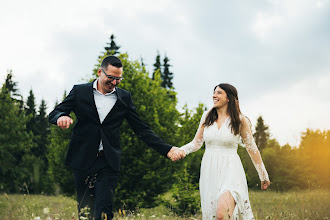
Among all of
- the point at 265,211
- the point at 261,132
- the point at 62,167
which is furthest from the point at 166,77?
the point at 265,211

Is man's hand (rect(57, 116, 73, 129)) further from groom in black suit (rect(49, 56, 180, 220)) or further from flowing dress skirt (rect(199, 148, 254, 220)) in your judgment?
flowing dress skirt (rect(199, 148, 254, 220))

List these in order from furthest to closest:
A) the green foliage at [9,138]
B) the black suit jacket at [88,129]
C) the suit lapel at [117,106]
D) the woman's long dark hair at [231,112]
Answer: the green foliage at [9,138] < the woman's long dark hair at [231,112] < the suit lapel at [117,106] < the black suit jacket at [88,129]

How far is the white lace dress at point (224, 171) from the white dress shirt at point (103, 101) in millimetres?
1569

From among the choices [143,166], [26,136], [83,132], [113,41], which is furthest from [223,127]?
[113,41]

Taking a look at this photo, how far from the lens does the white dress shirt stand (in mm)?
4144

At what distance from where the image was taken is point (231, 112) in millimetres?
4996

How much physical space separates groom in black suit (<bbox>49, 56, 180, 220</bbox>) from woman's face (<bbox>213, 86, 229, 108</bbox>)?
1535mm

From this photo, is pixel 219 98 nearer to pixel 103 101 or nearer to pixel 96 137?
pixel 103 101

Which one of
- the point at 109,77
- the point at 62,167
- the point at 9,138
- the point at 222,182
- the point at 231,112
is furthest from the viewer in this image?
the point at 9,138

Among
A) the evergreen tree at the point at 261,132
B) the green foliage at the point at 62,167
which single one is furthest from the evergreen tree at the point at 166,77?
the green foliage at the point at 62,167

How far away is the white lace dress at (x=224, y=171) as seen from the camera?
454 cm

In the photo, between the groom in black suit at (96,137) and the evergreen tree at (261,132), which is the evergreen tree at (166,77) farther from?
the groom in black suit at (96,137)

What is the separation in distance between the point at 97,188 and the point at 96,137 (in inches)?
23.3

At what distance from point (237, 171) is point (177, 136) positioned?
9641 mm
